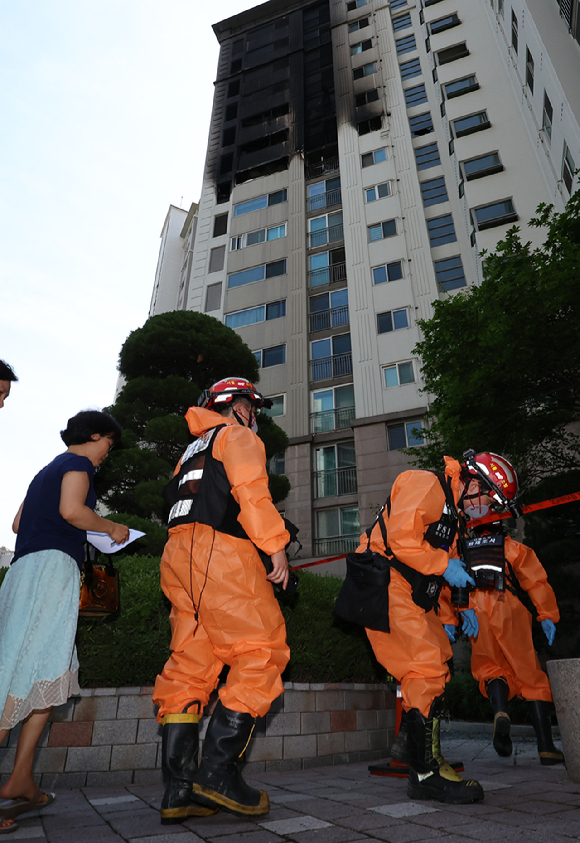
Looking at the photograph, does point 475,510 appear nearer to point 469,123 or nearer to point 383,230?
point 383,230

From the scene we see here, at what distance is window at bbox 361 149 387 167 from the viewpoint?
90.4 feet

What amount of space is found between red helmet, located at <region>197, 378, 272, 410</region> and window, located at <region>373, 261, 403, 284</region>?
22023 mm

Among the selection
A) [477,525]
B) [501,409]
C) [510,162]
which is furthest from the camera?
[510,162]

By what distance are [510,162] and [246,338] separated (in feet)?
45.3

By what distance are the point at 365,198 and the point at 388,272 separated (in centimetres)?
496

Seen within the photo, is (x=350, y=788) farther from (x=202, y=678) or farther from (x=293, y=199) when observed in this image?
(x=293, y=199)

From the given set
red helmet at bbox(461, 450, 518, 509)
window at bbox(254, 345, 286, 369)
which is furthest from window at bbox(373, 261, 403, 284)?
red helmet at bbox(461, 450, 518, 509)

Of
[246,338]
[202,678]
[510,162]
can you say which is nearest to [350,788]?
[202,678]

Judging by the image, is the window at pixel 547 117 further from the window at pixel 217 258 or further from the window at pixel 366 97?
the window at pixel 217 258

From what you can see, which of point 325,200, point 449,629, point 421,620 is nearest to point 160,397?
point 449,629

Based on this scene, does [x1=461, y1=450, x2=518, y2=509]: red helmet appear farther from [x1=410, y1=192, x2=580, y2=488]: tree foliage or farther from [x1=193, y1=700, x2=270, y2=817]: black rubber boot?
[x1=410, y1=192, x2=580, y2=488]: tree foliage

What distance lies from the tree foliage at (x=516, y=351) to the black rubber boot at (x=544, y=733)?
6711 millimetres

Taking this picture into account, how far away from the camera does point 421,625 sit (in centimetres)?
317

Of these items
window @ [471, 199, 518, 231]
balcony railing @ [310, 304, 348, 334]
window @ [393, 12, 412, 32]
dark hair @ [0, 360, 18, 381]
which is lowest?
dark hair @ [0, 360, 18, 381]
